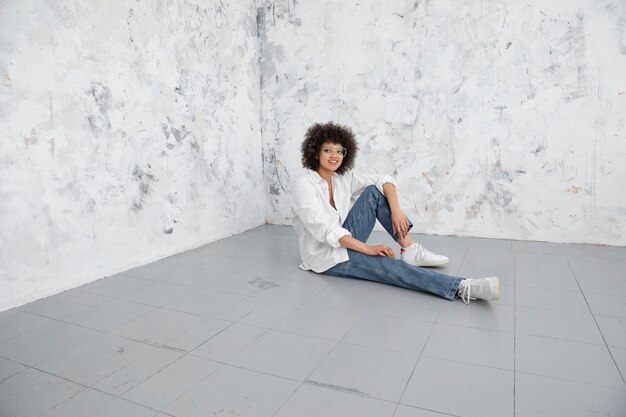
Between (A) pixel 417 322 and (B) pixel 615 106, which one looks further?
(B) pixel 615 106

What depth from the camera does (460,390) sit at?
3.92 ft

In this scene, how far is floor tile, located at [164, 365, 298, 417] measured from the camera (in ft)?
3.73

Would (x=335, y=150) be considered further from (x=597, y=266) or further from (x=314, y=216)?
(x=597, y=266)

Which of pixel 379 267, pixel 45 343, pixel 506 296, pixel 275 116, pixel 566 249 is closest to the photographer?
pixel 45 343

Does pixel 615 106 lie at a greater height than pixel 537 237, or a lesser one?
greater

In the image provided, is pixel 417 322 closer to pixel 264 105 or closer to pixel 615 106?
pixel 615 106

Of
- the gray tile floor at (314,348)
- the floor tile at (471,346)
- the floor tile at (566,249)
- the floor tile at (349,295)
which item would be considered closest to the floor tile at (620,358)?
the gray tile floor at (314,348)

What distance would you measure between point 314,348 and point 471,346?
0.55 meters

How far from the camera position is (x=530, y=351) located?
141 centimetres

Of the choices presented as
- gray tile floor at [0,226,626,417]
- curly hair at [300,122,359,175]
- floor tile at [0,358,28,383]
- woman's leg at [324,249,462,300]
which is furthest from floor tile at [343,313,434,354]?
floor tile at [0,358,28,383]

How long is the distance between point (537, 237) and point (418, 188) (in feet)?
2.94

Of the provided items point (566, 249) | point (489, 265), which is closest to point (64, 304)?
point (489, 265)

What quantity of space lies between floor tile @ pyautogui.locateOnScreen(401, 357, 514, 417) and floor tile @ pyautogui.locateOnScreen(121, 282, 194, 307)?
1.23 meters

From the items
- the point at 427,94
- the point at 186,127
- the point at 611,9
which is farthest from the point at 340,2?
the point at 611,9
